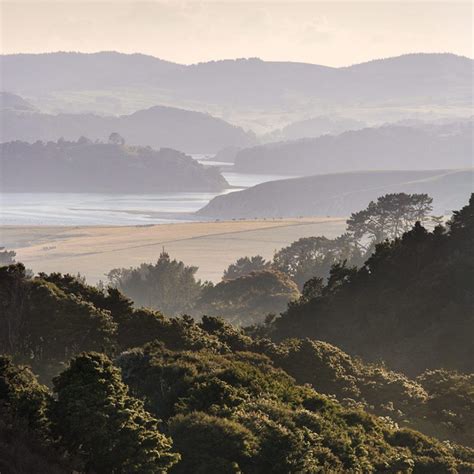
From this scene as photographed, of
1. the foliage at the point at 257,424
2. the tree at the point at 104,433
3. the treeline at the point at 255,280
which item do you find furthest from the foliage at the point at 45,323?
the treeline at the point at 255,280

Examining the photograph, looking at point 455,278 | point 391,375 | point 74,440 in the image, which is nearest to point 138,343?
point 391,375

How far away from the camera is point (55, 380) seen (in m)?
31.1

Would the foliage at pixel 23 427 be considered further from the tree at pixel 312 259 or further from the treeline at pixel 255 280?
the tree at pixel 312 259

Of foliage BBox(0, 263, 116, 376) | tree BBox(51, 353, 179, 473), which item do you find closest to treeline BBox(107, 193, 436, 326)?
foliage BBox(0, 263, 116, 376)

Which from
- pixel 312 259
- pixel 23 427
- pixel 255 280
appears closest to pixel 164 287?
pixel 255 280

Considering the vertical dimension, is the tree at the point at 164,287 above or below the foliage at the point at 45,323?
below

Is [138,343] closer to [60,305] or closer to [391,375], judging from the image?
[60,305]

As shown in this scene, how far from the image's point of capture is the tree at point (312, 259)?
124 metres

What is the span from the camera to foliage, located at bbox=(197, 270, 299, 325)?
108 metres

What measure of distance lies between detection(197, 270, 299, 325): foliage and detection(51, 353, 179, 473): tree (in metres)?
74.4

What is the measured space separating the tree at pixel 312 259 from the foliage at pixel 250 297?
1009cm

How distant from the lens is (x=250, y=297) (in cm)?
10931

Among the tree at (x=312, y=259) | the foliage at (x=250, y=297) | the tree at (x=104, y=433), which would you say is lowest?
the foliage at (x=250, y=297)

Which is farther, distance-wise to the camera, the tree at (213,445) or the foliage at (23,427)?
the tree at (213,445)
